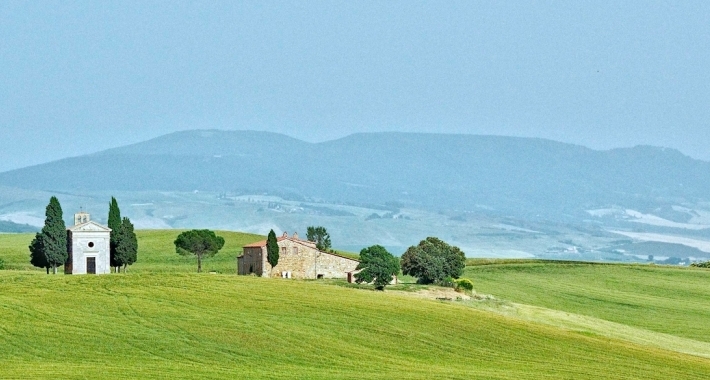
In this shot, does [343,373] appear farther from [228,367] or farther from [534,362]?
[534,362]

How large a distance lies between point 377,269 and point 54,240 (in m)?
22.5

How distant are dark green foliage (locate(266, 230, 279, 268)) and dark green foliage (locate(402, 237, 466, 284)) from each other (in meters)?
9.59

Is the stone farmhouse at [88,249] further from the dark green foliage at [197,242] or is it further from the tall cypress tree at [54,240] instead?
the dark green foliage at [197,242]

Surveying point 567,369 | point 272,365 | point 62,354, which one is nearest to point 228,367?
point 272,365

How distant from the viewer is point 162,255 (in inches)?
4710

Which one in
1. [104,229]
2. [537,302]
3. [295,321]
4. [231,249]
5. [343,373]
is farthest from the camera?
[231,249]

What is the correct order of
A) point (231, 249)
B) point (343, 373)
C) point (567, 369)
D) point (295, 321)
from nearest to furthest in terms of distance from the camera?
point (343, 373), point (567, 369), point (295, 321), point (231, 249)

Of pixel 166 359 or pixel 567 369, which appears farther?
pixel 567 369

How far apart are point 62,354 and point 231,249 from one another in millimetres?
69038

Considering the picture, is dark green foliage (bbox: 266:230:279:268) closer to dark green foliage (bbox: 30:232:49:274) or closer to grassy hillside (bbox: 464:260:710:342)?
dark green foliage (bbox: 30:232:49:274)

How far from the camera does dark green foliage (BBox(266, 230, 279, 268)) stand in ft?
302

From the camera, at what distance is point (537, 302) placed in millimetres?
95188

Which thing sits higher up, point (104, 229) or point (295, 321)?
point (104, 229)

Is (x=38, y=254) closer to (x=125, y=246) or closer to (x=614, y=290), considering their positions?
(x=125, y=246)
